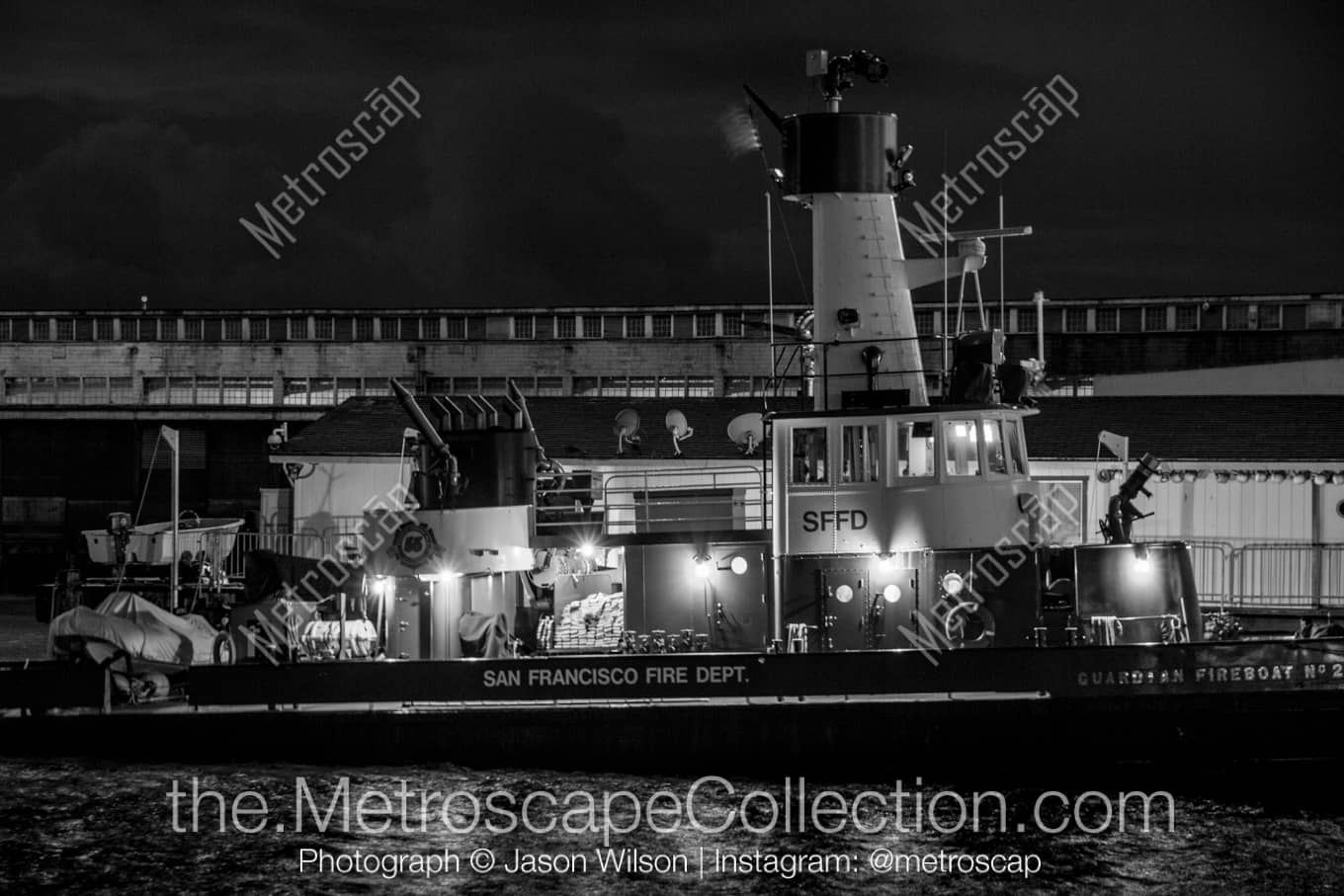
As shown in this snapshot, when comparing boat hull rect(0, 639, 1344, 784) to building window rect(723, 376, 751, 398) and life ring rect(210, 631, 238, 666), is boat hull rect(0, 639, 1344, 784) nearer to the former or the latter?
life ring rect(210, 631, 238, 666)

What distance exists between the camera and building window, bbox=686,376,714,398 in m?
41.4

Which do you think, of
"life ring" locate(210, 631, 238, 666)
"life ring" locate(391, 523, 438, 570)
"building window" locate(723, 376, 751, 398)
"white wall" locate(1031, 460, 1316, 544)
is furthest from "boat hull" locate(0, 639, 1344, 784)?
"building window" locate(723, 376, 751, 398)

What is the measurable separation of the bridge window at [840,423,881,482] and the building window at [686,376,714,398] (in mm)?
21654

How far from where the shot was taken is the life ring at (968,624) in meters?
19.4

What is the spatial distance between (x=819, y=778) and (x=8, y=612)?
24.5 metres

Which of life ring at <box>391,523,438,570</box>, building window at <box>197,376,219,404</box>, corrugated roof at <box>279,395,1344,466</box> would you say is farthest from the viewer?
building window at <box>197,376,219,404</box>

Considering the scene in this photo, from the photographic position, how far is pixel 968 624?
19516 mm

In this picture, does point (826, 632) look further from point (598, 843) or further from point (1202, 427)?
point (1202, 427)

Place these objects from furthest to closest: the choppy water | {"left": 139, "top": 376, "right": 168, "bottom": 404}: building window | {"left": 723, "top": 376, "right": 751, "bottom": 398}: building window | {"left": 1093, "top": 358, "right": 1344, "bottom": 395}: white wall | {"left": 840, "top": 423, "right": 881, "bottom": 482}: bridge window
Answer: {"left": 139, "top": 376, "right": 168, "bottom": 404}: building window → {"left": 723, "top": 376, "right": 751, "bottom": 398}: building window → {"left": 1093, "top": 358, "right": 1344, "bottom": 395}: white wall → {"left": 840, "top": 423, "right": 881, "bottom": 482}: bridge window → the choppy water

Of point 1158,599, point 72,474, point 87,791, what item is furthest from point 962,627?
point 72,474

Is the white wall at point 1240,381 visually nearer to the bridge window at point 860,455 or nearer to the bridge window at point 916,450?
the bridge window at point 916,450

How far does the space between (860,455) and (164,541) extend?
1986cm

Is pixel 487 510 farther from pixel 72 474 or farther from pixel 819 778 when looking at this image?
pixel 72 474

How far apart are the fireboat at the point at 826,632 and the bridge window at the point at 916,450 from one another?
0.04m
